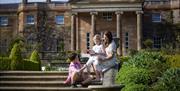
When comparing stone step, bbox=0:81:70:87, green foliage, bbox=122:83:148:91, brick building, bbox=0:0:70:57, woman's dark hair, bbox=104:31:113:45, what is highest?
brick building, bbox=0:0:70:57

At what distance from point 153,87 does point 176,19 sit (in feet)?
121

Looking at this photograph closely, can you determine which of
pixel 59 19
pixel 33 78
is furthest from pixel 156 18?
pixel 33 78

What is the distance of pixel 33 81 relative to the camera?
1739 centimetres

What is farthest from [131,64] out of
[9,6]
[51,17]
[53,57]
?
[9,6]

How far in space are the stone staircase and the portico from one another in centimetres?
3018

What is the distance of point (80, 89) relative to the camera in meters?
15.7

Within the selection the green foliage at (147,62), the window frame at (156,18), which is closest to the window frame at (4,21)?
the window frame at (156,18)

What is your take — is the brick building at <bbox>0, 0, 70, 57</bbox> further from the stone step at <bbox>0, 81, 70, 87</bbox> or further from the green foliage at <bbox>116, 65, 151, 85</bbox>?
the green foliage at <bbox>116, 65, 151, 85</bbox>

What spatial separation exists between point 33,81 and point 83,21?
33839mm

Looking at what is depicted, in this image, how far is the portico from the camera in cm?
4850

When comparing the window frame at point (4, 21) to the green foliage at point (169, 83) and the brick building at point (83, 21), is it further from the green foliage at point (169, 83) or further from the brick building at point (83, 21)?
the green foliage at point (169, 83)

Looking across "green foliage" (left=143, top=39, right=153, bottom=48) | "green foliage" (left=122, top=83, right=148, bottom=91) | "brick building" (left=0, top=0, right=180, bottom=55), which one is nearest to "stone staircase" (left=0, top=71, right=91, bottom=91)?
"green foliage" (left=122, top=83, right=148, bottom=91)

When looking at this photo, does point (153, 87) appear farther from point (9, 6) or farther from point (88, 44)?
point (9, 6)

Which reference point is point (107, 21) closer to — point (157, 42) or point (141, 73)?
point (157, 42)
